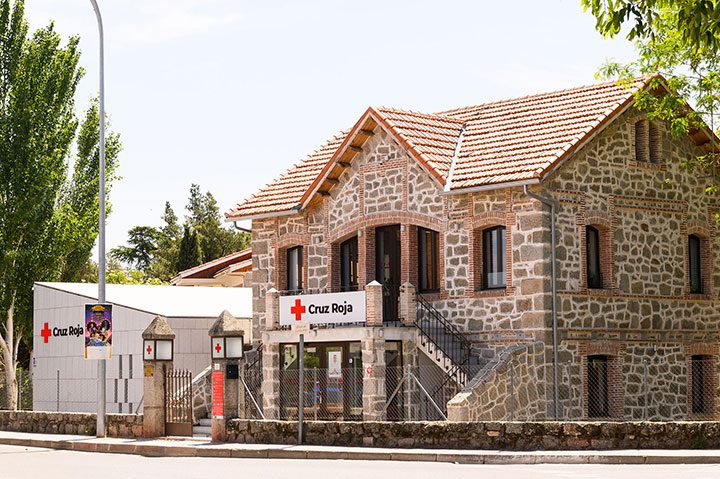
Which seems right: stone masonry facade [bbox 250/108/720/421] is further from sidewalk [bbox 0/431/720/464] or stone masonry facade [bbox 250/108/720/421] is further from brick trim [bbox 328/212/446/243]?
sidewalk [bbox 0/431/720/464]

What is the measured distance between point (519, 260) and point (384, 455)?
26.4ft

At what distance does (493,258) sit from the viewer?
3142 centimetres

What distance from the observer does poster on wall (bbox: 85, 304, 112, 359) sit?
29.2 metres

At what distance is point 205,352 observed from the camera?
3662cm

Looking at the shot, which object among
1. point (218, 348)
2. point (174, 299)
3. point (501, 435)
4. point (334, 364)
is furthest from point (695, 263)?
point (174, 299)

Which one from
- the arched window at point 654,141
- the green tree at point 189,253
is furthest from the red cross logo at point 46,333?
the green tree at point 189,253

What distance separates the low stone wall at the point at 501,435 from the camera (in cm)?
2291

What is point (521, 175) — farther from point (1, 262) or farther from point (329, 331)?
point (1, 262)

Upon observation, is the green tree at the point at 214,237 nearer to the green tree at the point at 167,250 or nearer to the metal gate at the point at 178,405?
the green tree at the point at 167,250

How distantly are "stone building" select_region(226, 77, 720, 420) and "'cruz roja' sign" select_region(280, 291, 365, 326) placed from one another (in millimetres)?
328

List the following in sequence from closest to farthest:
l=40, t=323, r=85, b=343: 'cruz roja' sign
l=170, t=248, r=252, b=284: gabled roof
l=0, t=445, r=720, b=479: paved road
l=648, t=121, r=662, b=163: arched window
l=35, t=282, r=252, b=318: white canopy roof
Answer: l=0, t=445, r=720, b=479: paved road < l=648, t=121, r=662, b=163: arched window < l=35, t=282, r=252, b=318: white canopy roof < l=40, t=323, r=85, b=343: 'cruz roja' sign < l=170, t=248, r=252, b=284: gabled roof

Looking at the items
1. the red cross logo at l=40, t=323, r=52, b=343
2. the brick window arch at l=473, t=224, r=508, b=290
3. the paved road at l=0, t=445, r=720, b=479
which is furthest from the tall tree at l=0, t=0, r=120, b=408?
the paved road at l=0, t=445, r=720, b=479

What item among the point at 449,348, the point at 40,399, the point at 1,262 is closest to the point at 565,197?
the point at 449,348

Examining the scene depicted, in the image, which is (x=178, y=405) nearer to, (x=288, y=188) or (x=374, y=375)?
(x=374, y=375)
